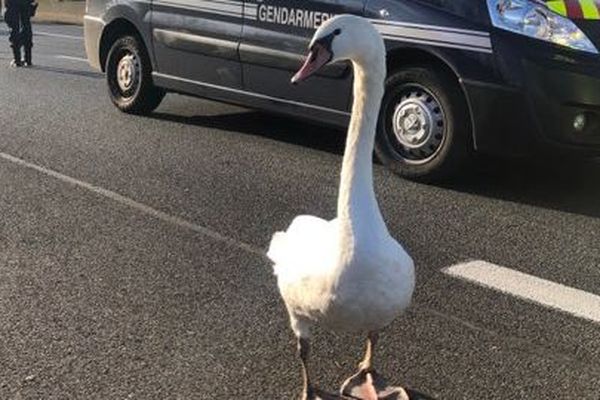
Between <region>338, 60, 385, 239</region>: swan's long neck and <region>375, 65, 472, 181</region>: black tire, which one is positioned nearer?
<region>338, 60, 385, 239</region>: swan's long neck

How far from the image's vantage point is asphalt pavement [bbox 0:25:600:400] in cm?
321

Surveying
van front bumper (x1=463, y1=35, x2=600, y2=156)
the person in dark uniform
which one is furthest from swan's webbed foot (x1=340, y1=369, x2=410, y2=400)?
the person in dark uniform

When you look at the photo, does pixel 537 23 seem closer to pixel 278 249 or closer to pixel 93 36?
pixel 278 249

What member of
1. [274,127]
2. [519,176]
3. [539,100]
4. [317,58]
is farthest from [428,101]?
[317,58]

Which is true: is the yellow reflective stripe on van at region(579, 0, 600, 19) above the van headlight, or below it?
above

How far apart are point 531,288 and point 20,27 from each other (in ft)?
36.7

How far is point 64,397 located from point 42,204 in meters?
2.54

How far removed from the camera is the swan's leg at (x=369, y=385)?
302 cm

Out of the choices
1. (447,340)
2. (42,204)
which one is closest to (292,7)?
(42,204)

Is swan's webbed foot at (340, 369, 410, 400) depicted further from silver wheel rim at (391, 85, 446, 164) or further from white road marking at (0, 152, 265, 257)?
silver wheel rim at (391, 85, 446, 164)

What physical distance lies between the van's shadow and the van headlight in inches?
30.8

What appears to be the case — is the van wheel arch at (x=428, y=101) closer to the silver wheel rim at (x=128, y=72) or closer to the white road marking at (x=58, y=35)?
the silver wheel rim at (x=128, y=72)

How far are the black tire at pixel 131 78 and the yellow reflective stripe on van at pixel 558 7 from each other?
3843 millimetres

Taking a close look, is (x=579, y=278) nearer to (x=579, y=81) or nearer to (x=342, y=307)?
(x=579, y=81)
